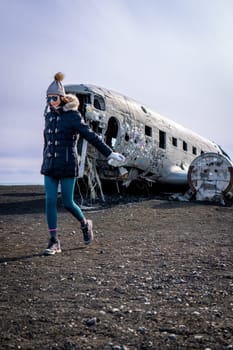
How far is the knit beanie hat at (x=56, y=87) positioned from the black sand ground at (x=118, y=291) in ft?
7.51

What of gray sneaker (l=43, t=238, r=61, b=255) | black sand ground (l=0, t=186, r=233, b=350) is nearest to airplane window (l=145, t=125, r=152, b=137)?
black sand ground (l=0, t=186, r=233, b=350)

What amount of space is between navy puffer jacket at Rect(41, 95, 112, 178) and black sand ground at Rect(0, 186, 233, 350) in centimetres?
116

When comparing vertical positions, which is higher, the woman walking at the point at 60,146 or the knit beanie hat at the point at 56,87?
the knit beanie hat at the point at 56,87

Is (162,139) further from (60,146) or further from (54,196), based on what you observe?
(54,196)

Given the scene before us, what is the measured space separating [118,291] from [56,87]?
3.29m

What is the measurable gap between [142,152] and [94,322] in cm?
1080

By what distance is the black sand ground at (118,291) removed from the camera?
237cm

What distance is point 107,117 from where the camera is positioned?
11.7 m

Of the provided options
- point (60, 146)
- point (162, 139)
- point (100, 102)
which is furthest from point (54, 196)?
point (162, 139)

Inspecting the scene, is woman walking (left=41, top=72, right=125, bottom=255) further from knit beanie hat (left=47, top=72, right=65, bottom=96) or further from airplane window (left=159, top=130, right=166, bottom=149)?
airplane window (left=159, top=130, right=166, bottom=149)

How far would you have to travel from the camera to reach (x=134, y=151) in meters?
12.7

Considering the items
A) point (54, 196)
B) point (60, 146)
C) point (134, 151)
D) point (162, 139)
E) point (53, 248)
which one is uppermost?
point (162, 139)

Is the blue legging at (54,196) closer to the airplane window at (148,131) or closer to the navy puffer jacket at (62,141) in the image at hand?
the navy puffer jacket at (62,141)

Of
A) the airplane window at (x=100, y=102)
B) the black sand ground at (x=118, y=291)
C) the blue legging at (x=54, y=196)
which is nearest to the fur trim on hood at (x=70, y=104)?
the blue legging at (x=54, y=196)
